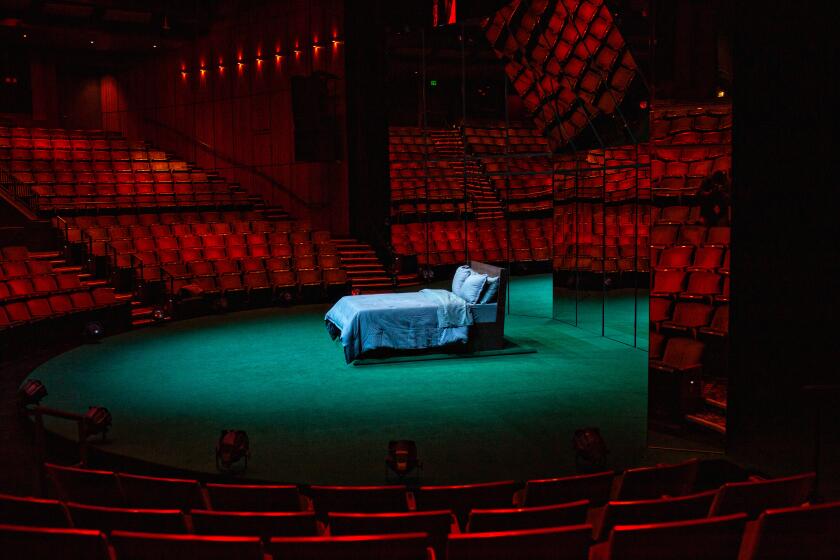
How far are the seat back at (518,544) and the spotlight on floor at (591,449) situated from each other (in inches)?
93.3

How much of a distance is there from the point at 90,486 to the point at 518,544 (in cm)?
224

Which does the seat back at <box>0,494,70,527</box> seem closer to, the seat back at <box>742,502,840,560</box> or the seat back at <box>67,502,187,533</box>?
the seat back at <box>67,502,187,533</box>

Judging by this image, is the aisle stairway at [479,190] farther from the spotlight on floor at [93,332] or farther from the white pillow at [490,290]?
the spotlight on floor at [93,332]

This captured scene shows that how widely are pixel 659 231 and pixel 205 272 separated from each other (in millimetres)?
7117

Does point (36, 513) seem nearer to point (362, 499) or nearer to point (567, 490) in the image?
point (362, 499)

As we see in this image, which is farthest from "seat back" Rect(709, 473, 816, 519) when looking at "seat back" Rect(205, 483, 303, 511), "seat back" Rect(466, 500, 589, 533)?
"seat back" Rect(205, 483, 303, 511)

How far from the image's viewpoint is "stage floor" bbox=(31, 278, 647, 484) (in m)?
5.12

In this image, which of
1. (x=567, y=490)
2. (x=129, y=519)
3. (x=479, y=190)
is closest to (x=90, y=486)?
(x=129, y=519)

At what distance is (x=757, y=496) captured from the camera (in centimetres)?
309

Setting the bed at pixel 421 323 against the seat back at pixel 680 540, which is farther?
the bed at pixel 421 323

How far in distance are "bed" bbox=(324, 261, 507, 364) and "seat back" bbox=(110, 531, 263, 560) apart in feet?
18.6

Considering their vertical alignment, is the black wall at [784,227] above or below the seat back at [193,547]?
above

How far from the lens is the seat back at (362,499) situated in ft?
11.0

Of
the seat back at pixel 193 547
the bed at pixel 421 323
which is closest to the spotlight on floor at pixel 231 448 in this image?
the seat back at pixel 193 547
